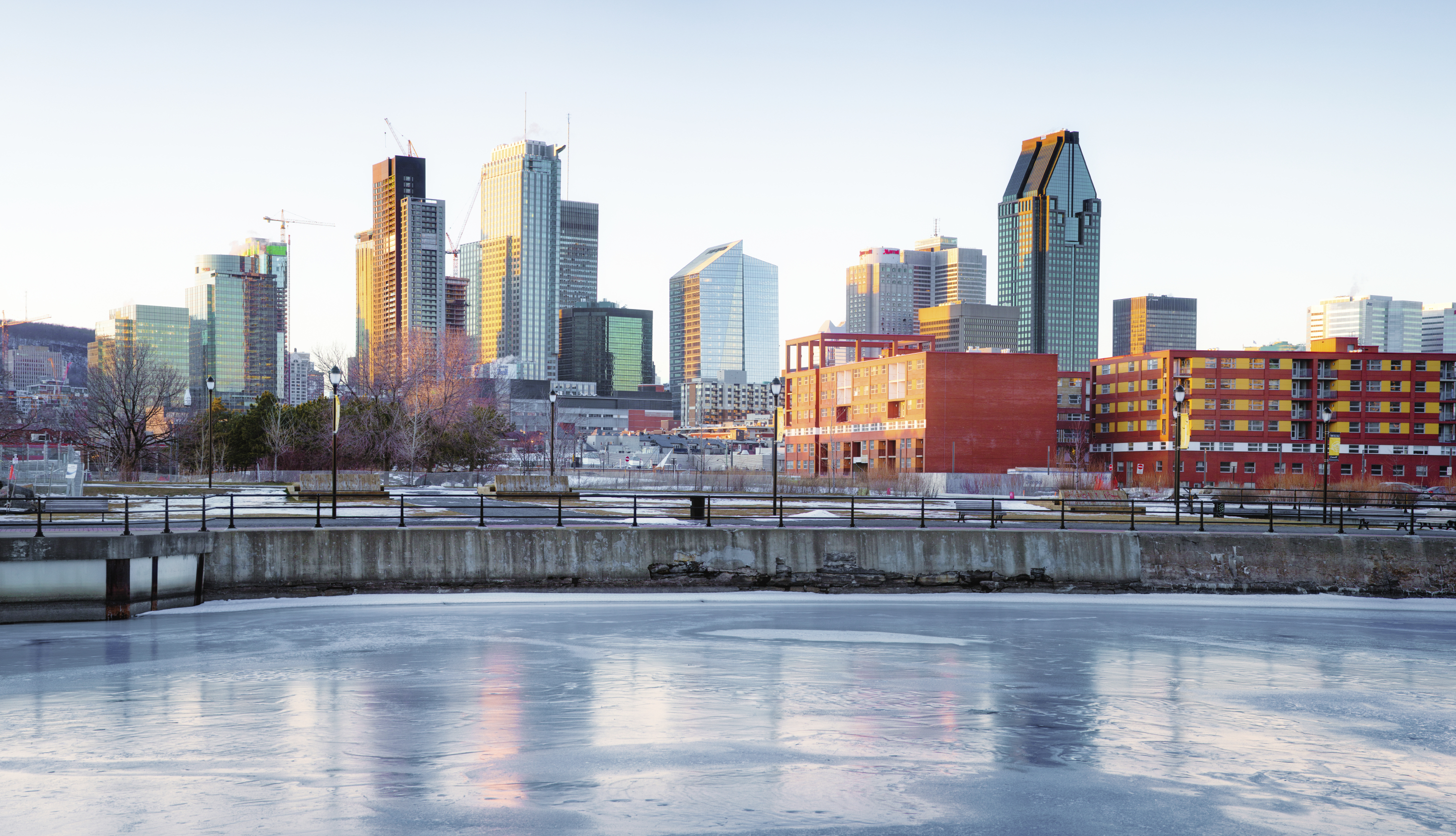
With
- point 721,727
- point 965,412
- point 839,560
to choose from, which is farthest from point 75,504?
point 965,412

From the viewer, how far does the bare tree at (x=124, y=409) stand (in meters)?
72.8

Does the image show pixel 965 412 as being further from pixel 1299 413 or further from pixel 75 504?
pixel 75 504

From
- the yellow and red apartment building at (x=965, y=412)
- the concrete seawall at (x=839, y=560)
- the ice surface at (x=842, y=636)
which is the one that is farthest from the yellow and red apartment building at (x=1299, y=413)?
the ice surface at (x=842, y=636)

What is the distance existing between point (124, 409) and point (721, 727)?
6946 cm

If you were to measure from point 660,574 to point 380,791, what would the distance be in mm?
16764

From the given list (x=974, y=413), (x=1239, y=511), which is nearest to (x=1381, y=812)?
(x=1239, y=511)

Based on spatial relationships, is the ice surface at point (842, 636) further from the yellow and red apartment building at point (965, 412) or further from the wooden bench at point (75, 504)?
the yellow and red apartment building at point (965, 412)

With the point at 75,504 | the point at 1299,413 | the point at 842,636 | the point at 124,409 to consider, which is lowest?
the point at 842,636

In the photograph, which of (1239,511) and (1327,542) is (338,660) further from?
(1239,511)

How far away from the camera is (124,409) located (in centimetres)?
7125

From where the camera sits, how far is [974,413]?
123 metres

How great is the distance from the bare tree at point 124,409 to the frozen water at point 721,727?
57409 mm

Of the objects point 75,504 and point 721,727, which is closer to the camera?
point 721,727

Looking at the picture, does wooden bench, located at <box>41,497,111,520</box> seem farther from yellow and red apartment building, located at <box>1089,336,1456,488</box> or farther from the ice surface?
yellow and red apartment building, located at <box>1089,336,1456,488</box>
